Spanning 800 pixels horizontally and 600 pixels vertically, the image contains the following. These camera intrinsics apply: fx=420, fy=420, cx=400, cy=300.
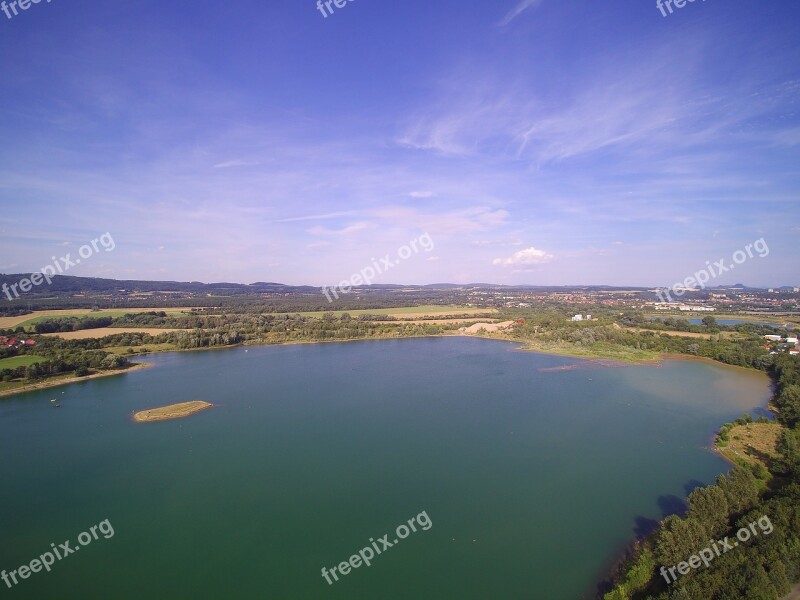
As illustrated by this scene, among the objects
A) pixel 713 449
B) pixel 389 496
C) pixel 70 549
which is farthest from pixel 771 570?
pixel 70 549

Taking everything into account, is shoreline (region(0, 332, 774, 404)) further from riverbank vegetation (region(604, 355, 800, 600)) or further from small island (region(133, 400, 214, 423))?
riverbank vegetation (region(604, 355, 800, 600))

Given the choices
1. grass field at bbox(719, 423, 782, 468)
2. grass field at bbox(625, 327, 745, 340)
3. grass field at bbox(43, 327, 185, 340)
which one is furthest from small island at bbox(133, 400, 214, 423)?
grass field at bbox(625, 327, 745, 340)

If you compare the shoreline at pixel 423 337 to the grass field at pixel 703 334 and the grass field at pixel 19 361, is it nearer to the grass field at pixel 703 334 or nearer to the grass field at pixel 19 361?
the grass field at pixel 19 361

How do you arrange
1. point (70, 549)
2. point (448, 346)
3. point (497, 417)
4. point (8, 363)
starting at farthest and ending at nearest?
point (448, 346)
point (8, 363)
point (497, 417)
point (70, 549)

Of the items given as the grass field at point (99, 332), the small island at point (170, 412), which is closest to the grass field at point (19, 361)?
the grass field at point (99, 332)

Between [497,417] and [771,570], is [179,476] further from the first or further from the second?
[771,570]

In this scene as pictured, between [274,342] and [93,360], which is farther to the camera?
[274,342]
